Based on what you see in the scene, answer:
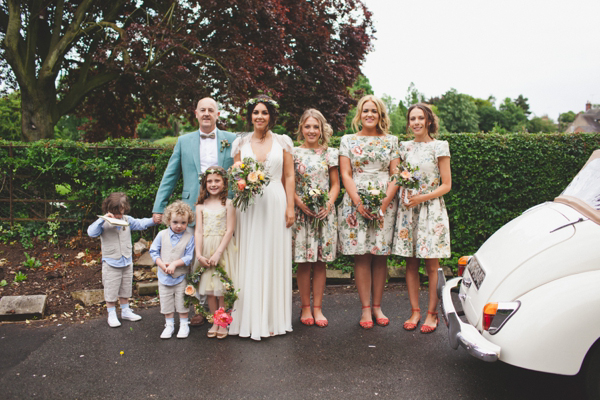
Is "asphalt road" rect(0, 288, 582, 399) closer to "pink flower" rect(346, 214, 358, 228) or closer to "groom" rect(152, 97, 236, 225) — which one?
"pink flower" rect(346, 214, 358, 228)

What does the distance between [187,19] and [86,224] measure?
6284mm

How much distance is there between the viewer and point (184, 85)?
35.6ft

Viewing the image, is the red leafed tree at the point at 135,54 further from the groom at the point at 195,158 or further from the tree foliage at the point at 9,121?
the tree foliage at the point at 9,121

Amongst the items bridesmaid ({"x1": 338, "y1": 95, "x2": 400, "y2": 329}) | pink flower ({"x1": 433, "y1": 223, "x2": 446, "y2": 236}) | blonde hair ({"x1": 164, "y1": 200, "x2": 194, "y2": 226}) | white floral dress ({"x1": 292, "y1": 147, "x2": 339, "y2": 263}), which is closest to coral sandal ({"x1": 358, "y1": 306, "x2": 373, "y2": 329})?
bridesmaid ({"x1": 338, "y1": 95, "x2": 400, "y2": 329})

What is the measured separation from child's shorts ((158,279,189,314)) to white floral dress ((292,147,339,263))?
4.16 feet

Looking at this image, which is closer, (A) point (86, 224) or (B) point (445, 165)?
(B) point (445, 165)

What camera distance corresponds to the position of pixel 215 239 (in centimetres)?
452

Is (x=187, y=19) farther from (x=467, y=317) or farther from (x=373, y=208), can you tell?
(x=467, y=317)

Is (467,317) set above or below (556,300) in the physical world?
below

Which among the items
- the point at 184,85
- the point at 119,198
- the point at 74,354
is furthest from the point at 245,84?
the point at 74,354

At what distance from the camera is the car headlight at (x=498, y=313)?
2.82 meters

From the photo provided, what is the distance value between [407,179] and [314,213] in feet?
3.46

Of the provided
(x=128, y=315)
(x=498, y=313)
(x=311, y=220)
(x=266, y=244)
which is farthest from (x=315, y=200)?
(x=128, y=315)

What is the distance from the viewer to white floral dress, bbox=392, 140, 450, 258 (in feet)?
14.6
